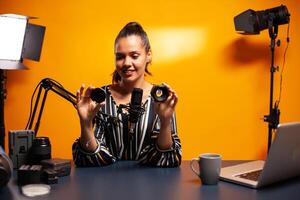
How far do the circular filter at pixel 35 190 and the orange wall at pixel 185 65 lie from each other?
1.49 m

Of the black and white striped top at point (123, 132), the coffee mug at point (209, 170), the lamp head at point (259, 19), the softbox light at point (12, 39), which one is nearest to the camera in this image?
the coffee mug at point (209, 170)

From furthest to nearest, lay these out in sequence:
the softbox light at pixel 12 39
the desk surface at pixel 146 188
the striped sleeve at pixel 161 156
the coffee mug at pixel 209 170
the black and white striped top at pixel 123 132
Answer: the softbox light at pixel 12 39, the black and white striped top at pixel 123 132, the striped sleeve at pixel 161 156, the coffee mug at pixel 209 170, the desk surface at pixel 146 188

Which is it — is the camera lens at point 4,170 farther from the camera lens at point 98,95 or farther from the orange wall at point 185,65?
the orange wall at point 185,65

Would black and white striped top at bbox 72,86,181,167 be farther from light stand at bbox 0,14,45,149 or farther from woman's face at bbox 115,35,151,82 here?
light stand at bbox 0,14,45,149

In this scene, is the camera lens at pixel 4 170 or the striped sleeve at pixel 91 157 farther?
the striped sleeve at pixel 91 157

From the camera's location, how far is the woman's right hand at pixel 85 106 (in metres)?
1.36

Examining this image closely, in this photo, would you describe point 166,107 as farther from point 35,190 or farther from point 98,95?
point 35,190

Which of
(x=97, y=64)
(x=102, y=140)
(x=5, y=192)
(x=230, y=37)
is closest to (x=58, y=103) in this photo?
(x=97, y=64)

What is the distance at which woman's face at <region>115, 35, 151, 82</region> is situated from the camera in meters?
1.65

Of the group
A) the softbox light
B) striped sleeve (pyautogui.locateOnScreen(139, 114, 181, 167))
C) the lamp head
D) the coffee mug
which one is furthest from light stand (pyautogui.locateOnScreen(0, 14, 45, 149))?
the lamp head

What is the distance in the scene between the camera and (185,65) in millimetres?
2658

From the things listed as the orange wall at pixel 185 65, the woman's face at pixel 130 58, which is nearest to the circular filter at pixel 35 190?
the woman's face at pixel 130 58

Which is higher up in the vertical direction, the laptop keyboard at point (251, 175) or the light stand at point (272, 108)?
the light stand at point (272, 108)

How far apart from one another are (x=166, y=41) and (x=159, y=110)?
4.32 ft
